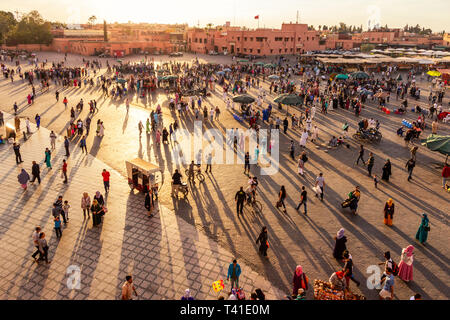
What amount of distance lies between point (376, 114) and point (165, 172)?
18.7m

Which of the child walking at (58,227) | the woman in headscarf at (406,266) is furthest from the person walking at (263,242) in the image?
the child walking at (58,227)

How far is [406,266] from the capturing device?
7957 mm

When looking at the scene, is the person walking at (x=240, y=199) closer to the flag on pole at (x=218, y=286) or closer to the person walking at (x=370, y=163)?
the flag on pole at (x=218, y=286)

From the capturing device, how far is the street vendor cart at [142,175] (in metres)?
11.9

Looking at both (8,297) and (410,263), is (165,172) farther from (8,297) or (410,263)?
(410,263)

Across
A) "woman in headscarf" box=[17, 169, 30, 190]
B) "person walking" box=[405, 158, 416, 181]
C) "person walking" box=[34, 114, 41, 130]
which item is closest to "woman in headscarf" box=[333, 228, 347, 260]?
"person walking" box=[405, 158, 416, 181]

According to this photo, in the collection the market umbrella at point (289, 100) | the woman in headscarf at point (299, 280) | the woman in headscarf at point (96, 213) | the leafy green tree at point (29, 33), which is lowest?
the woman in headscarf at point (299, 280)

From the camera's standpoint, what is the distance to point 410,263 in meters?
7.88

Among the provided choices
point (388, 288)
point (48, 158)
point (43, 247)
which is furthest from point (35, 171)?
point (388, 288)

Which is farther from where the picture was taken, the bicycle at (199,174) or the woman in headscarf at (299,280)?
the bicycle at (199,174)

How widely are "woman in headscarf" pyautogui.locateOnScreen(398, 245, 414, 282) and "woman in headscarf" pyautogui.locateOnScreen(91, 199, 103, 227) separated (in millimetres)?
Answer: 8863

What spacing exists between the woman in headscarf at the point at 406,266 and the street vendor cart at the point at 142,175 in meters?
8.16
